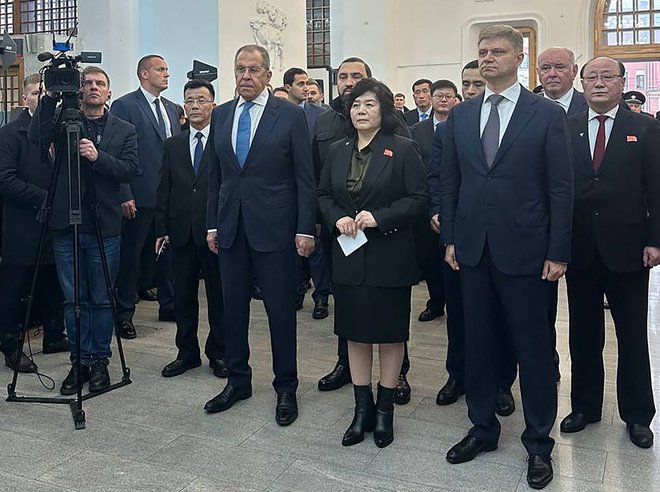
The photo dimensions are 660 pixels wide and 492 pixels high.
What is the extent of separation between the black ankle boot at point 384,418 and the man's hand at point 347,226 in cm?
65

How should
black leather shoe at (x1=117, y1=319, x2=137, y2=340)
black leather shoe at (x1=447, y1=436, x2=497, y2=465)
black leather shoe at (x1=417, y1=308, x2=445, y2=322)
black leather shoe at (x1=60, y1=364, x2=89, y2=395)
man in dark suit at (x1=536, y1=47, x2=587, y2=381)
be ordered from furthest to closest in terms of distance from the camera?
black leather shoe at (x1=417, y1=308, x2=445, y2=322) < black leather shoe at (x1=117, y1=319, x2=137, y2=340) < man in dark suit at (x1=536, y1=47, x2=587, y2=381) < black leather shoe at (x1=60, y1=364, x2=89, y2=395) < black leather shoe at (x1=447, y1=436, x2=497, y2=465)

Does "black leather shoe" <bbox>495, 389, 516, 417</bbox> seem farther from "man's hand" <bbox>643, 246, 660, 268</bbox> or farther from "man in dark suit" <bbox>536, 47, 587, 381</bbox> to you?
"man in dark suit" <bbox>536, 47, 587, 381</bbox>

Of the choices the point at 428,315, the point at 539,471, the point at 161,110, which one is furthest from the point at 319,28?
the point at 539,471

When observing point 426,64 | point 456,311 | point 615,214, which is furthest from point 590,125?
point 426,64

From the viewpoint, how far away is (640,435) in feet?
9.49

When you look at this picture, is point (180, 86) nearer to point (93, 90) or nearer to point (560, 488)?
point (93, 90)

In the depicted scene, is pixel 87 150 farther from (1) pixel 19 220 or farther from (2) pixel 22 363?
(2) pixel 22 363

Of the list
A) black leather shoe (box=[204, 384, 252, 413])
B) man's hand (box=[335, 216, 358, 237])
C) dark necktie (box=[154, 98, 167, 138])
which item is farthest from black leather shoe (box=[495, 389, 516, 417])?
dark necktie (box=[154, 98, 167, 138])

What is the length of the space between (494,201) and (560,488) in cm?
103

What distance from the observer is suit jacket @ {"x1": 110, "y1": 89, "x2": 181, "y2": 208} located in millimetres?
4785

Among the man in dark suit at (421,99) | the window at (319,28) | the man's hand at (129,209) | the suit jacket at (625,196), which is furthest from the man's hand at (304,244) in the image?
the window at (319,28)

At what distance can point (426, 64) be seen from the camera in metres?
13.8

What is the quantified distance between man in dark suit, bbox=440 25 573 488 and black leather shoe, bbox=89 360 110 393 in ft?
5.82

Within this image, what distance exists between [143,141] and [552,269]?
10.3 ft
